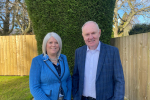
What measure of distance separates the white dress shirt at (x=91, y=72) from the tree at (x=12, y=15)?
976cm

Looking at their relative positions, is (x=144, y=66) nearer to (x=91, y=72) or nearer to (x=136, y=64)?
(x=136, y=64)

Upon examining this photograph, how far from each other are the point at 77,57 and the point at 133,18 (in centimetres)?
1475

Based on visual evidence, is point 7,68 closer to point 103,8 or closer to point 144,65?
point 103,8

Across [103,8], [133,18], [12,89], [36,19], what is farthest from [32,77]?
[133,18]

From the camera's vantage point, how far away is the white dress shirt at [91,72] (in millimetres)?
1696

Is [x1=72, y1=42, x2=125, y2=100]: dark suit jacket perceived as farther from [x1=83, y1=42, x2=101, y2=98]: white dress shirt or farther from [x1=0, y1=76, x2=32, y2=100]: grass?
[x1=0, y1=76, x2=32, y2=100]: grass

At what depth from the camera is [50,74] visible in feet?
5.69

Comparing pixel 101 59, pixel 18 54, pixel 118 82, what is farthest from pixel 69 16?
pixel 18 54

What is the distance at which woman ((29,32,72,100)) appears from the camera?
167 cm

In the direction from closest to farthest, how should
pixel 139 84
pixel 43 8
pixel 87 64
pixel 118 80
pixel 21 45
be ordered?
pixel 118 80
pixel 87 64
pixel 139 84
pixel 43 8
pixel 21 45

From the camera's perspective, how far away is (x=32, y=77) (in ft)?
5.47

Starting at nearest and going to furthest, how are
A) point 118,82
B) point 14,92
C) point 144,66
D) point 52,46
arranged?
1. point 118,82
2. point 52,46
3. point 144,66
4. point 14,92

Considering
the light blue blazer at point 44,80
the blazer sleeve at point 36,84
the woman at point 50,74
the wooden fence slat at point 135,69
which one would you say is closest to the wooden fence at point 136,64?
the wooden fence slat at point 135,69

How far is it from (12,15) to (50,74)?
11.6 m
